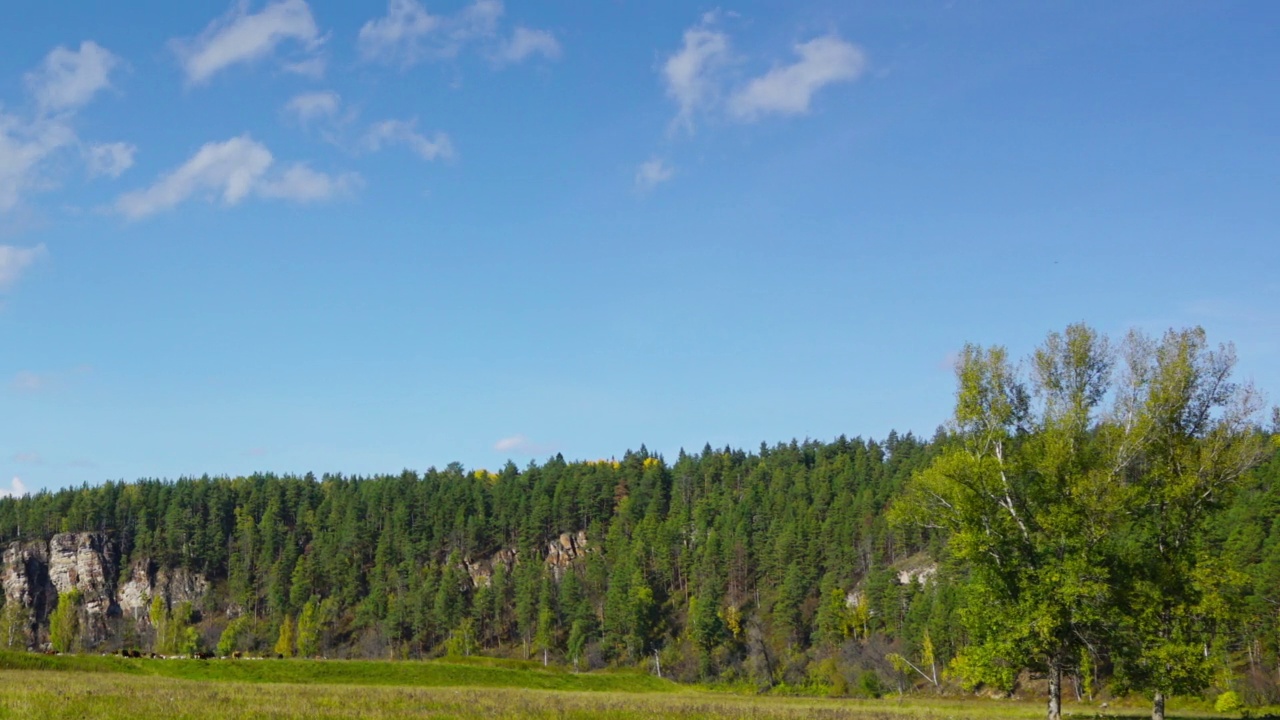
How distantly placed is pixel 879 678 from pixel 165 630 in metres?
141

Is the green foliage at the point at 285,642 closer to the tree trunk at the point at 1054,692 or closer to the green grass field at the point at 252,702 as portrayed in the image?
the green grass field at the point at 252,702

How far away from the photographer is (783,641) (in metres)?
164

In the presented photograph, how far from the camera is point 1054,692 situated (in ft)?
137

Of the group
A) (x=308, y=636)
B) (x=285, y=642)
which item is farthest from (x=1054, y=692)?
(x=285, y=642)

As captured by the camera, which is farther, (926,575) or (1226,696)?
(926,575)

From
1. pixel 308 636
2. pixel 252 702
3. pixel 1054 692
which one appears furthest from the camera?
pixel 308 636

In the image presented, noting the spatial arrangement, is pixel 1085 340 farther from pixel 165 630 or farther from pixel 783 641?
pixel 165 630

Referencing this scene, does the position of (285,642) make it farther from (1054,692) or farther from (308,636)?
(1054,692)

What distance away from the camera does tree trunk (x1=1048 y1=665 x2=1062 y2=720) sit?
4100 centimetres

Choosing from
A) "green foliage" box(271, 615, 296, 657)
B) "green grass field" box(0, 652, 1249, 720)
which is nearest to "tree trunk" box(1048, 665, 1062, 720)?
"green grass field" box(0, 652, 1249, 720)

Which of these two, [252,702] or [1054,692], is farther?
[1054,692]

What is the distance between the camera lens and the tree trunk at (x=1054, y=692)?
135ft

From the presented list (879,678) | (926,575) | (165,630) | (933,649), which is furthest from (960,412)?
(165,630)

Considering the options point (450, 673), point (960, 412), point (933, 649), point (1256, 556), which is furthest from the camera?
point (933, 649)
